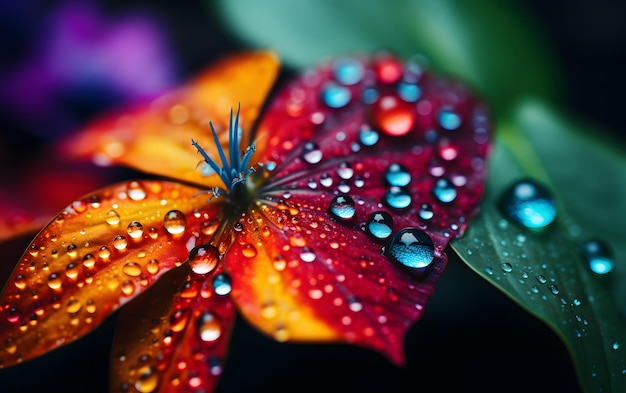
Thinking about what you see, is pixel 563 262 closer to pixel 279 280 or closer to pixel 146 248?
pixel 279 280

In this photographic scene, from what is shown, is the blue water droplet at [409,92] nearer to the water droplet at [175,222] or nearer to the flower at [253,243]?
the flower at [253,243]

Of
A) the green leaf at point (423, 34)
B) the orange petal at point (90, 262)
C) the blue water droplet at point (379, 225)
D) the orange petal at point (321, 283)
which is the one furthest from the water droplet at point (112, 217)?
the green leaf at point (423, 34)

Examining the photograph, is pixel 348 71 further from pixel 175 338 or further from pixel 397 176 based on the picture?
pixel 175 338

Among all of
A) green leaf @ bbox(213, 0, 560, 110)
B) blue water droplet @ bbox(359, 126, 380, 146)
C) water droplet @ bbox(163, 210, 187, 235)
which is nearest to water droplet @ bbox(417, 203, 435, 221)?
blue water droplet @ bbox(359, 126, 380, 146)

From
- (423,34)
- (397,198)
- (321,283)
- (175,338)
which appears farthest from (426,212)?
(423,34)

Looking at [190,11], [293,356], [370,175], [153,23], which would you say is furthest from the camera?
[190,11]

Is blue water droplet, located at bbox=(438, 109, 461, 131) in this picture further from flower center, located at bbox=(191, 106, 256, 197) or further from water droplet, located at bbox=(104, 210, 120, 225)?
water droplet, located at bbox=(104, 210, 120, 225)

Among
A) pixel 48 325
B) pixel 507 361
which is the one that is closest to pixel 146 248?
pixel 48 325

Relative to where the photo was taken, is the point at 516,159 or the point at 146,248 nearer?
the point at 146,248
